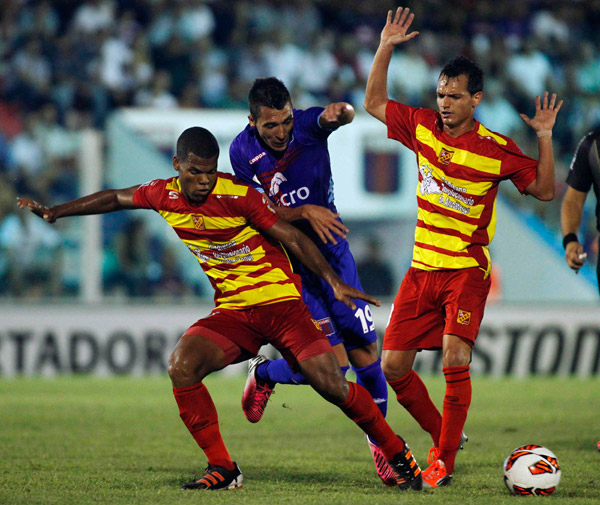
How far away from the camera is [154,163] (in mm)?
11102

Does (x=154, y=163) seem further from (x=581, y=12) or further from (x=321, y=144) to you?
(x=581, y=12)

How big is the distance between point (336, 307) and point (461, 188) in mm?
1238

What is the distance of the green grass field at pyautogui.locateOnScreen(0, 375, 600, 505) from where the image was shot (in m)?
4.89

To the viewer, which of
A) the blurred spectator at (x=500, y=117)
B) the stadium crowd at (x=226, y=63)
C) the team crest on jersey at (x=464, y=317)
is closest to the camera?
the team crest on jersey at (x=464, y=317)

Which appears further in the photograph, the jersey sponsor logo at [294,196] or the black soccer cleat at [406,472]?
the jersey sponsor logo at [294,196]

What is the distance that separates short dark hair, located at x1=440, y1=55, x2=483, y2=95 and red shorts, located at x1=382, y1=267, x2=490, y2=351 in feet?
3.54

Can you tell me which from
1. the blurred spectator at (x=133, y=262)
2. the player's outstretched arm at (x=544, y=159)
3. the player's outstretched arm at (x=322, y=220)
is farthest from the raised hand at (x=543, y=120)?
the blurred spectator at (x=133, y=262)

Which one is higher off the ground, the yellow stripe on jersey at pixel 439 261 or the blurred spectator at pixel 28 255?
the yellow stripe on jersey at pixel 439 261

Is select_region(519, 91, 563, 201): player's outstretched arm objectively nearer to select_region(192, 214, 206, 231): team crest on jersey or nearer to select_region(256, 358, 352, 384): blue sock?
select_region(256, 358, 352, 384): blue sock

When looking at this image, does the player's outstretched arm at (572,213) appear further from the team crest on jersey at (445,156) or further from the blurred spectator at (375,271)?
the blurred spectator at (375,271)

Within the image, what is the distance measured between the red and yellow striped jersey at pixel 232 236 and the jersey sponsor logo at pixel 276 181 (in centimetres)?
62

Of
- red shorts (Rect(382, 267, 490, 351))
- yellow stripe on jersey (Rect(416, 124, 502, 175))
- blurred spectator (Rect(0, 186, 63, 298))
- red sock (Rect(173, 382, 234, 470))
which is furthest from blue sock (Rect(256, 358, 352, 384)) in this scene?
blurred spectator (Rect(0, 186, 63, 298))

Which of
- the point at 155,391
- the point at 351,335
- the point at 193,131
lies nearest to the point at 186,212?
the point at 193,131

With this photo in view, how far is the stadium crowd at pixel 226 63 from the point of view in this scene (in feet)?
36.8
